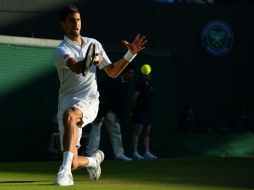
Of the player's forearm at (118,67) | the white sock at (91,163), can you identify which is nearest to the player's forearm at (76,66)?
the player's forearm at (118,67)

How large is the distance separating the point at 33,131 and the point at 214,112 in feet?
30.1

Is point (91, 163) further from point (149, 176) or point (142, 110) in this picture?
point (142, 110)

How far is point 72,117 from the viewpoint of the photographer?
29.9ft

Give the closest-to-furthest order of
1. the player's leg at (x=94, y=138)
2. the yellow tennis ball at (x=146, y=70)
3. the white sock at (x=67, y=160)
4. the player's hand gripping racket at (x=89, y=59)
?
the player's hand gripping racket at (x=89, y=59)
the white sock at (x=67, y=160)
the player's leg at (x=94, y=138)
the yellow tennis ball at (x=146, y=70)

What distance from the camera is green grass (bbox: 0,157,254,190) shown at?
938cm

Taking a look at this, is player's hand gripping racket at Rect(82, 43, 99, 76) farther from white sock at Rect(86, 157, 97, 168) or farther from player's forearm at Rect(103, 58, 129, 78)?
white sock at Rect(86, 157, 97, 168)

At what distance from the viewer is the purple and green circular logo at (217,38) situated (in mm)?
23688

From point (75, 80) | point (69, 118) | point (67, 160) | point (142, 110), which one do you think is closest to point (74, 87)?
point (75, 80)

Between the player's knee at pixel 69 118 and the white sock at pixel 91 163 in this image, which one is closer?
the player's knee at pixel 69 118

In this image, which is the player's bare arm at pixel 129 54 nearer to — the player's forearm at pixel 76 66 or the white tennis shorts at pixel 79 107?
the white tennis shorts at pixel 79 107

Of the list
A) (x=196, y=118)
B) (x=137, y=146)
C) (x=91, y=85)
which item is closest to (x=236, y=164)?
(x=137, y=146)

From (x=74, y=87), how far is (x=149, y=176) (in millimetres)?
2532

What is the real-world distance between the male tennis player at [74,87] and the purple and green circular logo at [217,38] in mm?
14362

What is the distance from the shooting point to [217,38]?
936 inches
